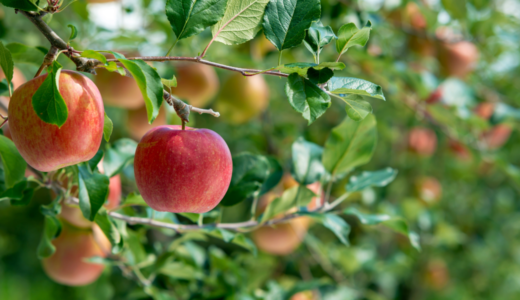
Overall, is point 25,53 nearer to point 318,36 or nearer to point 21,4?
point 21,4

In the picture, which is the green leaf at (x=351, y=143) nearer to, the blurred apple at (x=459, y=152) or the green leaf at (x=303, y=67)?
the green leaf at (x=303, y=67)

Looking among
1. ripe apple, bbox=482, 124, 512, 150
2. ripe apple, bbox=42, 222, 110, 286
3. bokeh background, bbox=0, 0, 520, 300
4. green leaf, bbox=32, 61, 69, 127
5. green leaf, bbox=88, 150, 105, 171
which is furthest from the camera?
ripe apple, bbox=482, 124, 512, 150

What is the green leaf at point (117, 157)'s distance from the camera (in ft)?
1.64

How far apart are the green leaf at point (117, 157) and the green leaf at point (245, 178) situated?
0.13 m

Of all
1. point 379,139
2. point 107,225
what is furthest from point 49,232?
point 379,139

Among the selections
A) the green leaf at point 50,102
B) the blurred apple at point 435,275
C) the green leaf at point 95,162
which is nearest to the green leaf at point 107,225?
the green leaf at point 95,162

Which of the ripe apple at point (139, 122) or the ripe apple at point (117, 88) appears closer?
the ripe apple at point (117, 88)

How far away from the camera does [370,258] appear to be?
111 centimetres

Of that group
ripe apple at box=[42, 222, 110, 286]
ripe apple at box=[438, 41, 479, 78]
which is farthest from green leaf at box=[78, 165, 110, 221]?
ripe apple at box=[438, 41, 479, 78]

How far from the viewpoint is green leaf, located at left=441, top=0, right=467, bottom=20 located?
961 millimetres

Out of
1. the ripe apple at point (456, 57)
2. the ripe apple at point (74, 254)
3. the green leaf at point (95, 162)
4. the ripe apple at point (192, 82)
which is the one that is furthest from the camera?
the ripe apple at point (456, 57)

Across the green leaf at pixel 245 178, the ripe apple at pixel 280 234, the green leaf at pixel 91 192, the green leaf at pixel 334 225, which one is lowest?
the ripe apple at pixel 280 234

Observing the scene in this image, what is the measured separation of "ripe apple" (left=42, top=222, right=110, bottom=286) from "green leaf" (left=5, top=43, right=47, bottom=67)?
295 millimetres

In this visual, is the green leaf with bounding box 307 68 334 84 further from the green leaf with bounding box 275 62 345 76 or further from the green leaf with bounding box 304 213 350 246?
the green leaf with bounding box 304 213 350 246
